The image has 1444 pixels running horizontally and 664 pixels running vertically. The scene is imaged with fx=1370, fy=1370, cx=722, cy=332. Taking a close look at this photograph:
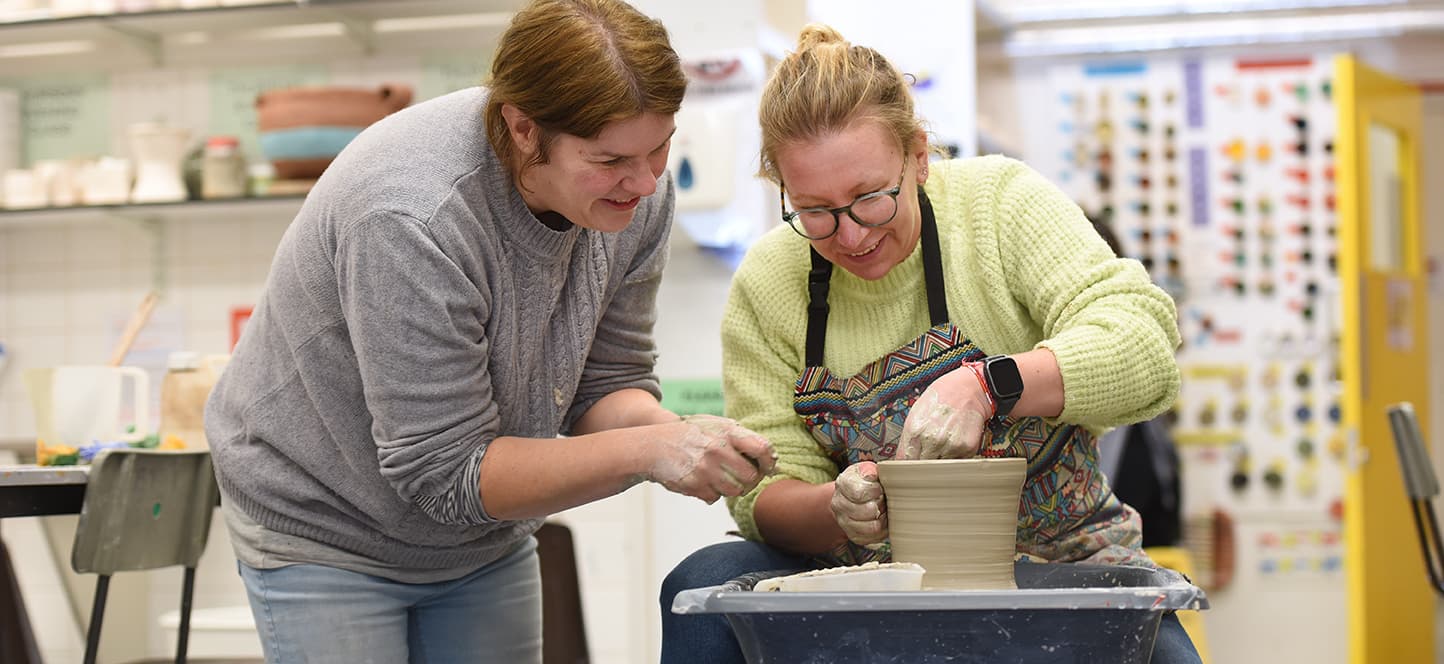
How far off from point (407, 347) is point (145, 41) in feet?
10.7

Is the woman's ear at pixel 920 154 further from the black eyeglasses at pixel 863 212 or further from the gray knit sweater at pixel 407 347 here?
the gray knit sweater at pixel 407 347

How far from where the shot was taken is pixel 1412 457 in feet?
10.6

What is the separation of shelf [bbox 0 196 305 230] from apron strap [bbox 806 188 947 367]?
2446mm

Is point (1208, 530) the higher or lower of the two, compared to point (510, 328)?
lower

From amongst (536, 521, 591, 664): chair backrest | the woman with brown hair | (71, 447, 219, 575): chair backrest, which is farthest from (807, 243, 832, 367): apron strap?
(536, 521, 591, 664): chair backrest

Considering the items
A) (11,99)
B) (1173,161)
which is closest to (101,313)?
(11,99)

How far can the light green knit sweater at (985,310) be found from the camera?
5.09 ft

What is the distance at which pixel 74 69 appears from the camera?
439cm

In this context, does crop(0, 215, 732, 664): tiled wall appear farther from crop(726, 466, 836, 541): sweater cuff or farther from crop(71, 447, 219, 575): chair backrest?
crop(726, 466, 836, 541): sweater cuff

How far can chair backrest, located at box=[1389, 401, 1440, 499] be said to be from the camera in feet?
10.5

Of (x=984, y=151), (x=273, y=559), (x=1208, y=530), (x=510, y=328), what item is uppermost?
(x=984, y=151)

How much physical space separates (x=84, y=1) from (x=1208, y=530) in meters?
4.30

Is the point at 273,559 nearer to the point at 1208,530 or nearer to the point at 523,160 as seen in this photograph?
the point at 523,160

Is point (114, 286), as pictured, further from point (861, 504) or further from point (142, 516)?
point (861, 504)
